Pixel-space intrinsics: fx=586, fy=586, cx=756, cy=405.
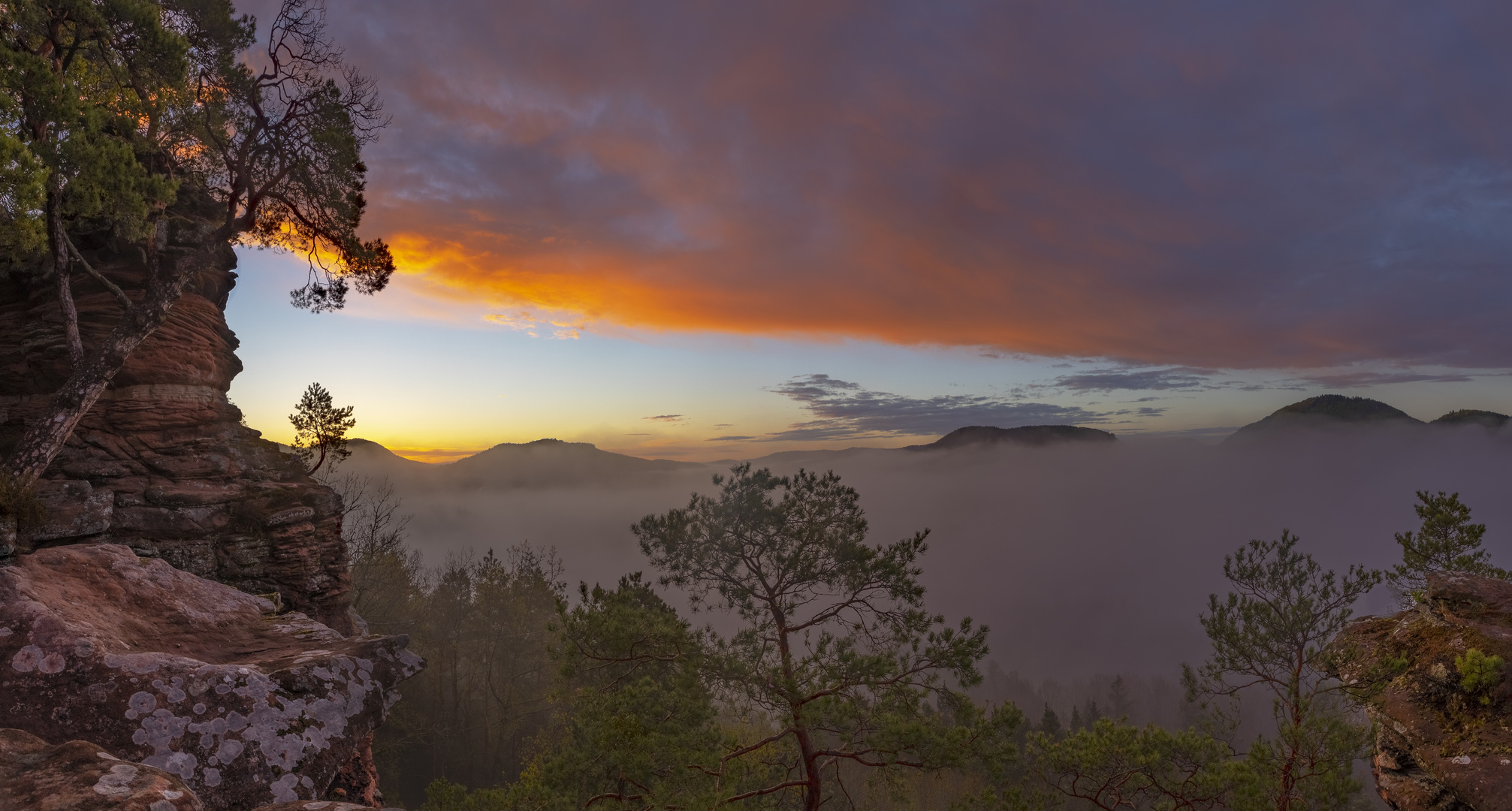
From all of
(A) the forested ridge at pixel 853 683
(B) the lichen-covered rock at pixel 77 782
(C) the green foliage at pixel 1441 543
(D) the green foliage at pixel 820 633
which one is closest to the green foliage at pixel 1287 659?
(A) the forested ridge at pixel 853 683

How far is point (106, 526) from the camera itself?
9.74 metres

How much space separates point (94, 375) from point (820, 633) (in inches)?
604

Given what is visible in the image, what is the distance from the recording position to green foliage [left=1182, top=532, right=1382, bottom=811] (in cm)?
975

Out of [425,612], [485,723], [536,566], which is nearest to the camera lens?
[485,723]

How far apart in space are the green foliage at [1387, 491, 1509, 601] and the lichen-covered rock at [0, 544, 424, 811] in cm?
1945

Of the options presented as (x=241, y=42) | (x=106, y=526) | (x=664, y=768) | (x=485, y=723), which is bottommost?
(x=485, y=723)

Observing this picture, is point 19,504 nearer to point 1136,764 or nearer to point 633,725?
point 633,725

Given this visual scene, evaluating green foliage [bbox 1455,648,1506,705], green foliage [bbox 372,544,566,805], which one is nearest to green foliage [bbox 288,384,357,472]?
green foliage [bbox 372,544,566,805]

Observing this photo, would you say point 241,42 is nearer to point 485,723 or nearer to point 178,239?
point 178,239

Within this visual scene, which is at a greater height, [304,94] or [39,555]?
[304,94]

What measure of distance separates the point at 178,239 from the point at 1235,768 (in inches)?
937

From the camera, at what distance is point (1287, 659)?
13711 mm

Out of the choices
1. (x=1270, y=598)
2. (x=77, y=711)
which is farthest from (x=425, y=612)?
(x=1270, y=598)

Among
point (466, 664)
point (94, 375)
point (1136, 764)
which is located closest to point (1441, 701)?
point (1136, 764)
